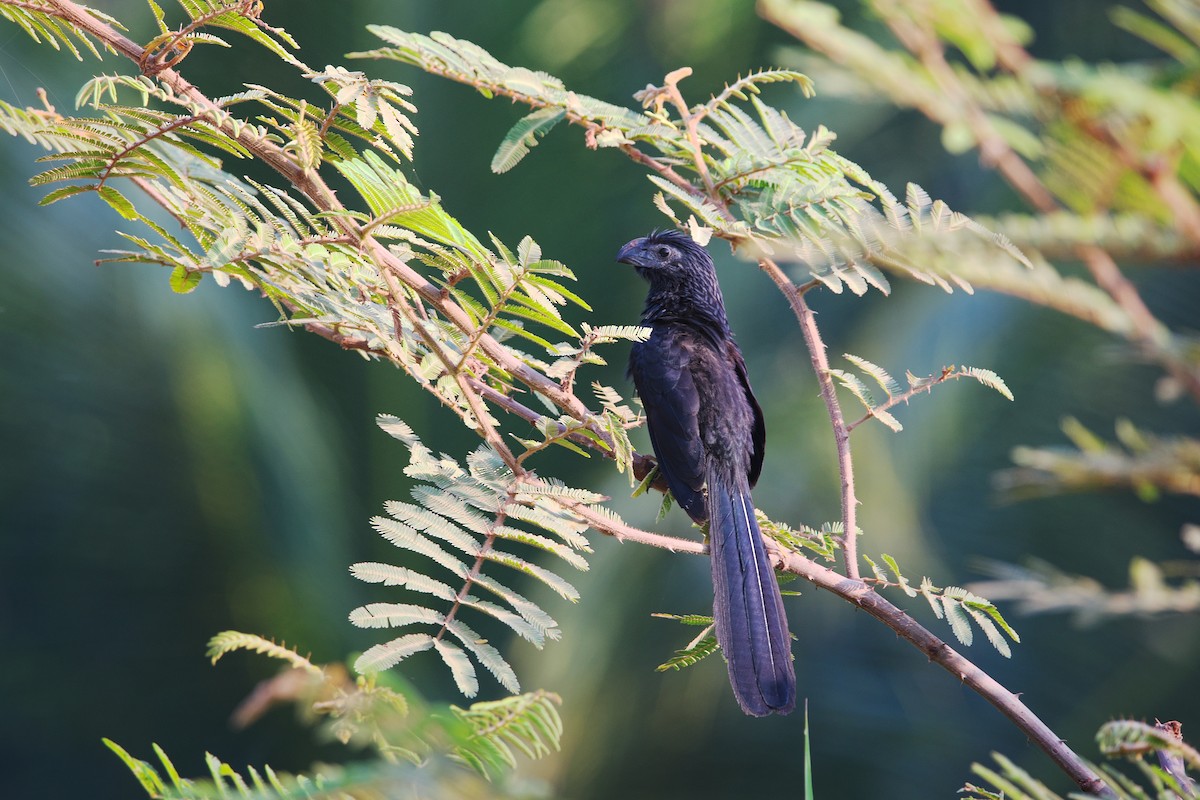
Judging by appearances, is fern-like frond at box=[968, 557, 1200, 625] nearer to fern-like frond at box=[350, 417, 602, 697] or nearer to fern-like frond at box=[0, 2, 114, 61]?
fern-like frond at box=[350, 417, 602, 697]

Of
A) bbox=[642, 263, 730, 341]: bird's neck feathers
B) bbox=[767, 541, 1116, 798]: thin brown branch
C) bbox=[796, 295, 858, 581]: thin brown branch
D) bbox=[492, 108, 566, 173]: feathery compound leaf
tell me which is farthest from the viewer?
bbox=[642, 263, 730, 341]: bird's neck feathers

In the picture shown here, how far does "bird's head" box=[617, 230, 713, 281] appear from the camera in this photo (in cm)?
415

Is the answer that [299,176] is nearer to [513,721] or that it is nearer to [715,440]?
[513,721]

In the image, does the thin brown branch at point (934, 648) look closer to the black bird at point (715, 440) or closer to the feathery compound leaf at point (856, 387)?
the black bird at point (715, 440)

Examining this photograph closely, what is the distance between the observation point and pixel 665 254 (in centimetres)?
417

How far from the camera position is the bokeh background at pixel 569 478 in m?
6.92

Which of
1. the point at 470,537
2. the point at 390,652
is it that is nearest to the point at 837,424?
the point at 470,537

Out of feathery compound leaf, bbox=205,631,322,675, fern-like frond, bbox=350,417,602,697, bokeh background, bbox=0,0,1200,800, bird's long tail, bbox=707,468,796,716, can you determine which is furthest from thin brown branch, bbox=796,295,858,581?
bokeh background, bbox=0,0,1200,800

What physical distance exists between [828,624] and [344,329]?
609cm

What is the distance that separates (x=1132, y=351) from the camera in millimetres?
769

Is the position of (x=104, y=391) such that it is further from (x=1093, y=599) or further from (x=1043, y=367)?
(x=1093, y=599)

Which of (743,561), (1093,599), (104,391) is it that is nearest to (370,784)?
(1093,599)

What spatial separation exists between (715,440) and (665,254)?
0.91m

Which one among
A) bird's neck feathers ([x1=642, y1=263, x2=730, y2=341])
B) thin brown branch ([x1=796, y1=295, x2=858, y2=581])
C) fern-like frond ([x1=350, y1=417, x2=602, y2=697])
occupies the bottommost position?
fern-like frond ([x1=350, y1=417, x2=602, y2=697])
